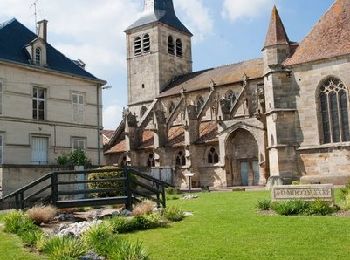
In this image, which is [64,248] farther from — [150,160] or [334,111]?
[150,160]

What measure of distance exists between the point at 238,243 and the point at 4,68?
18.8 m

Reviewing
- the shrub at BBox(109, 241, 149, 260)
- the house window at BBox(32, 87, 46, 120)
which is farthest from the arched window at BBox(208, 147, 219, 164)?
the shrub at BBox(109, 241, 149, 260)

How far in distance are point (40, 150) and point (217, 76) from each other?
21111mm

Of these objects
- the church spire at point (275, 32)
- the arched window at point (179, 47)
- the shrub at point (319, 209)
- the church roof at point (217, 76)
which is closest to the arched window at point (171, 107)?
the church roof at point (217, 76)

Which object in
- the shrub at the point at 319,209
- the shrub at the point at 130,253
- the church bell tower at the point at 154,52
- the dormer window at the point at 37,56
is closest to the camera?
the shrub at the point at 130,253

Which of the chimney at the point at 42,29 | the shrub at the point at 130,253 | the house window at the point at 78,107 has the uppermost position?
the chimney at the point at 42,29

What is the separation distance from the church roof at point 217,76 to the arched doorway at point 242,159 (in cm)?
636

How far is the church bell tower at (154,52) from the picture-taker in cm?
4744

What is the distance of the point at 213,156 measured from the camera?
34375mm

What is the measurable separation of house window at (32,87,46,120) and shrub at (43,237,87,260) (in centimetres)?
1792

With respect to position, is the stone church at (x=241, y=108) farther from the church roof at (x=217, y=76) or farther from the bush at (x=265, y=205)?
the bush at (x=265, y=205)

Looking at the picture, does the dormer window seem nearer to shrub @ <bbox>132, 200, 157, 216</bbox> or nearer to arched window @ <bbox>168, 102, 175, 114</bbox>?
shrub @ <bbox>132, 200, 157, 216</bbox>

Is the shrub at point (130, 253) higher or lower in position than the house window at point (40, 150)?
lower

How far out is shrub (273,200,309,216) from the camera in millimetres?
11781
